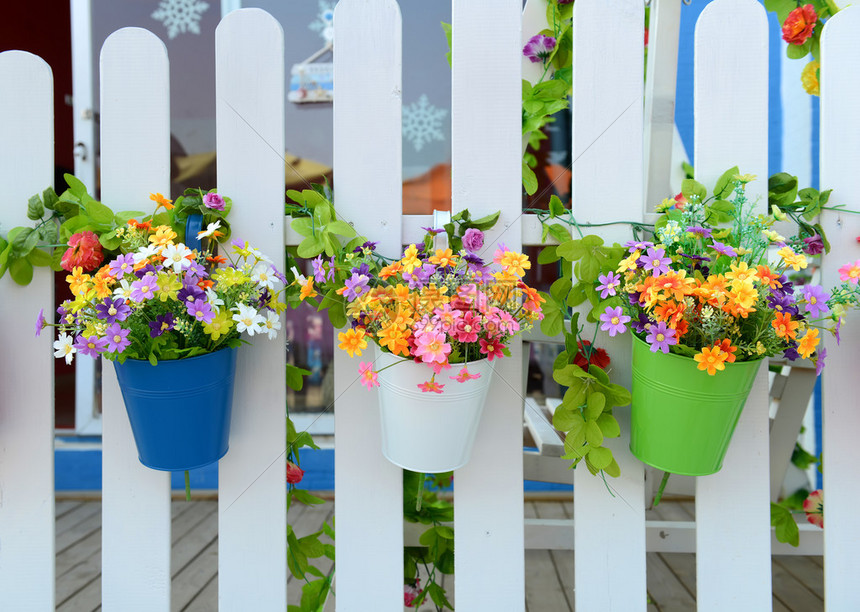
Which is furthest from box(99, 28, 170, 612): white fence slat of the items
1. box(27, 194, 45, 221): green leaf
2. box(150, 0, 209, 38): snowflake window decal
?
box(150, 0, 209, 38): snowflake window decal

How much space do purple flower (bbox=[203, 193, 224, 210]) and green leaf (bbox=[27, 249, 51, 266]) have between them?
0.33m

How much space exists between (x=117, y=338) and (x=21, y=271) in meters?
0.37

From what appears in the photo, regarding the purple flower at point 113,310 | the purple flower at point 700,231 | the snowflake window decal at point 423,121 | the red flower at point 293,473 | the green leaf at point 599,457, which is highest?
the snowflake window decal at point 423,121

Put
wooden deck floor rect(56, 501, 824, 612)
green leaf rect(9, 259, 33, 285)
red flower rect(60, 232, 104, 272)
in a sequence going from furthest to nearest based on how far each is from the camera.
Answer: wooden deck floor rect(56, 501, 824, 612) < green leaf rect(9, 259, 33, 285) < red flower rect(60, 232, 104, 272)

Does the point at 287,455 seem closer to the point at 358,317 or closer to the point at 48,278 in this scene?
the point at 358,317

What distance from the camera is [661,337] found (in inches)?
28.9

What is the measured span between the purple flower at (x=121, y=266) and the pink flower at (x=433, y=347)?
0.44 meters

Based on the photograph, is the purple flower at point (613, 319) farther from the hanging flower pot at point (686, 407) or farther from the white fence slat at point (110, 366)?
the white fence slat at point (110, 366)

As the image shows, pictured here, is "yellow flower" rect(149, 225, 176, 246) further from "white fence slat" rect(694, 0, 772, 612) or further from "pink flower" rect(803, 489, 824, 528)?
"pink flower" rect(803, 489, 824, 528)

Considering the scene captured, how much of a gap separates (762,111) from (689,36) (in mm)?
1429

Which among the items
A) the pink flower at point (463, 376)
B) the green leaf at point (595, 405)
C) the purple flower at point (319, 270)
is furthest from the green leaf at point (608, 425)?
the purple flower at point (319, 270)

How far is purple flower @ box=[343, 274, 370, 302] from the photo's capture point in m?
0.77

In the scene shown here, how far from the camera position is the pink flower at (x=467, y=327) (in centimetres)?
73

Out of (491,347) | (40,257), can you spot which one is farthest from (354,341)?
(40,257)
